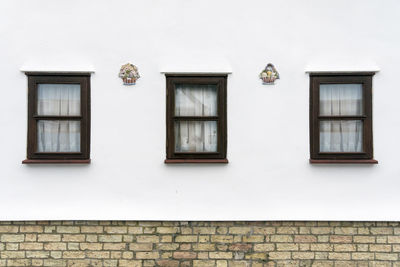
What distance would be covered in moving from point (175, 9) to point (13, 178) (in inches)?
142

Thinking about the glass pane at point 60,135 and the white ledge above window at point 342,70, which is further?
the glass pane at point 60,135

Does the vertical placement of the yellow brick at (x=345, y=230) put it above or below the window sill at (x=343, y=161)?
below

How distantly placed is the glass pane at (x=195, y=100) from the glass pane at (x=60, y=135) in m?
1.60

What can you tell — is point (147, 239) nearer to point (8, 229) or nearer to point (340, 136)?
point (8, 229)

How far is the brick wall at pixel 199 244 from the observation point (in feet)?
17.2

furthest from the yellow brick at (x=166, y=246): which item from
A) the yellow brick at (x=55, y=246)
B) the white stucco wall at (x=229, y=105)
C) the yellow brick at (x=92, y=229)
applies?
the yellow brick at (x=55, y=246)

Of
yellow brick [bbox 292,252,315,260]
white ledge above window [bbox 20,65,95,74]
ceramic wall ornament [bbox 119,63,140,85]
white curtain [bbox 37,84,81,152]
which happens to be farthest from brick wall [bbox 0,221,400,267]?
white ledge above window [bbox 20,65,95,74]

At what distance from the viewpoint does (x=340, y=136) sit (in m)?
5.35

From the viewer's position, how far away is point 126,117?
5.30 metres

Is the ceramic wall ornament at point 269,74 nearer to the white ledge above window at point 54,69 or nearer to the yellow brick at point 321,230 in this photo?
the yellow brick at point 321,230

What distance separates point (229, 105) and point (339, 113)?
5.65 ft

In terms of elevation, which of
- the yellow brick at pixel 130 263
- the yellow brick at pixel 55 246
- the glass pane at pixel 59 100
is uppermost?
the glass pane at pixel 59 100

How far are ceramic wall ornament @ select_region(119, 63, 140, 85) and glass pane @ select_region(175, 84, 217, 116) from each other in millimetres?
660

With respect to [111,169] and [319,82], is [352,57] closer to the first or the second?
[319,82]
